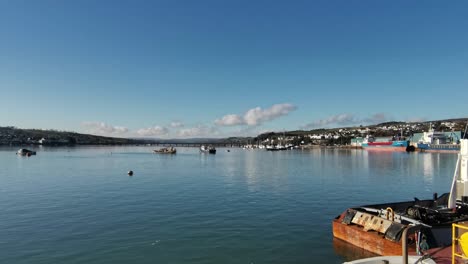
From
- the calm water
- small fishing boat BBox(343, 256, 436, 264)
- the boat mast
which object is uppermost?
the boat mast

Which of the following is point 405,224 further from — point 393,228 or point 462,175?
point 462,175

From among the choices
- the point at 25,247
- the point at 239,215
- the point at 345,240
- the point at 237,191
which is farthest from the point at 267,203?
the point at 25,247

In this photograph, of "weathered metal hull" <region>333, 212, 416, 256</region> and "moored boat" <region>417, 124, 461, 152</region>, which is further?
"moored boat" <region>417, 124, 461, 152</region>

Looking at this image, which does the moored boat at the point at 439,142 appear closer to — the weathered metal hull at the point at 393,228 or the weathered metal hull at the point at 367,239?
the weathered metal hull at the point at 393,228

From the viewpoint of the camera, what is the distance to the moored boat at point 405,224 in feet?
55.3

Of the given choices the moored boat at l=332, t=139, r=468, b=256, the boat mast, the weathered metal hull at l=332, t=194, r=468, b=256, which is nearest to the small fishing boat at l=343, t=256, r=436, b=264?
the moored boat at l=332, t=139, r=468, b=256

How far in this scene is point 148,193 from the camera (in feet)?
144

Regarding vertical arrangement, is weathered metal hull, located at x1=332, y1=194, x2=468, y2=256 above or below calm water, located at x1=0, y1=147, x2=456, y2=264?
above

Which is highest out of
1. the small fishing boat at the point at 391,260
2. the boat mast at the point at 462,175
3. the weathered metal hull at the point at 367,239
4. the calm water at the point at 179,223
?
the boat mast at the point at 462,175

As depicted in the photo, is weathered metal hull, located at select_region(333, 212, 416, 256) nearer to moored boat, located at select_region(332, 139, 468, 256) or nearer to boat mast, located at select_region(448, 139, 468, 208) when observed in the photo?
moored boat, located at select_region(332, 139, 468, 256)

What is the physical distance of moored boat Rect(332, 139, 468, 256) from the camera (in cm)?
1686

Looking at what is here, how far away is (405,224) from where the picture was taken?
17875 mm

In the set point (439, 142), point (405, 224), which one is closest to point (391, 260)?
point (405, 224)

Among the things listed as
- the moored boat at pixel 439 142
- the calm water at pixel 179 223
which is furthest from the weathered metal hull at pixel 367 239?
the moored boat at pixel 439 142
